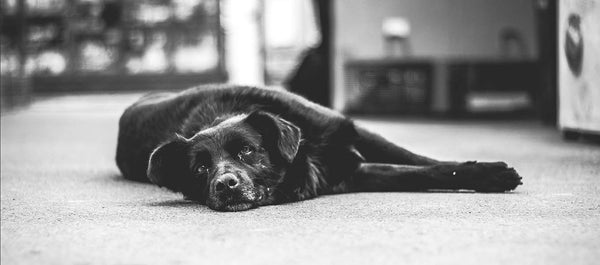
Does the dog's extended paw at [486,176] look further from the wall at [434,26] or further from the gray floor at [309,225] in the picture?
the wall at [434,26]

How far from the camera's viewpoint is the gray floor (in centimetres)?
147

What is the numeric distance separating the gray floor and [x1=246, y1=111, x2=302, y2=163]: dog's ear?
0.16 meters

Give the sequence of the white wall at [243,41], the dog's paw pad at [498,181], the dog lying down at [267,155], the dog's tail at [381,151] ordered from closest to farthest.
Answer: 1. the dog lying down at [267,155]
2. the dog's paw pad at [498,181]
3. the dog's tail at [381,151]
4. the white wall at [243,41]

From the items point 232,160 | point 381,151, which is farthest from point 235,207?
point 381,151

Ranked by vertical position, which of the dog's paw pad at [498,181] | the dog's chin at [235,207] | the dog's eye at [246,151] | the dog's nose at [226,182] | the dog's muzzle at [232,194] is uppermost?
the dog's eye at [246,151]

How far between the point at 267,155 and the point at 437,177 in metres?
0.57

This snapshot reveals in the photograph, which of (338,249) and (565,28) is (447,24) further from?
(338,249)

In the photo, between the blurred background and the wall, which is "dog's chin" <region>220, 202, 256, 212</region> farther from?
the wall

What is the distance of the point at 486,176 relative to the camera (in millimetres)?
2336

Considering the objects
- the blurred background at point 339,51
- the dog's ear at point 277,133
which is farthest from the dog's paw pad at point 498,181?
the blurred background at point 339,51

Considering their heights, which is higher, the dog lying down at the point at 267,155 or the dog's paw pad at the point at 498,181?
the dog lying down at the point at 267,155

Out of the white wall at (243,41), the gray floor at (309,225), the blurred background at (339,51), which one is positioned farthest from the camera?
the white wall at (243,41)

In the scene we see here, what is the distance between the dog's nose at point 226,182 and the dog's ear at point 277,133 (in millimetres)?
190

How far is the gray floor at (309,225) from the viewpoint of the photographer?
1466 millimetres
